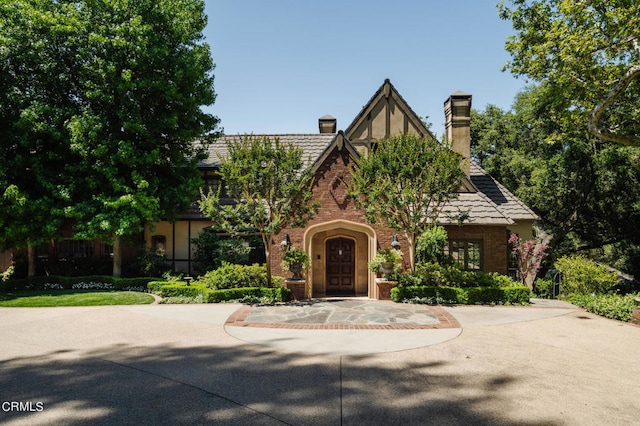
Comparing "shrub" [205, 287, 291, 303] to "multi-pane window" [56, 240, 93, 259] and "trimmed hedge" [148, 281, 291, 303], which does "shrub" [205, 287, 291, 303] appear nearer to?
"trimmed hedge" [148, 281, 291, 303]

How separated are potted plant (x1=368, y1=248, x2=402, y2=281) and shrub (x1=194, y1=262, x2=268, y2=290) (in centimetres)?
419

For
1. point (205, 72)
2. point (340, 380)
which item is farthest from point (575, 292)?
point (205, 72)

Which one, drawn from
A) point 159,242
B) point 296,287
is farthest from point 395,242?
point 159,242

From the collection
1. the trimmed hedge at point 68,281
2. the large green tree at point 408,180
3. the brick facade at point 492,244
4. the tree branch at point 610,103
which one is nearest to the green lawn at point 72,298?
the trimmed hedge at point 68,281

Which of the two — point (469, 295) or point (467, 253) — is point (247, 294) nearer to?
point (469, 295)

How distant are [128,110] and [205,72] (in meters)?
4.18

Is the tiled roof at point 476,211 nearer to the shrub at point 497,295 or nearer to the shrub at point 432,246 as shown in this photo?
the shrub at point 432,246

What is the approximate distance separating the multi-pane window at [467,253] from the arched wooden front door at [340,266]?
181 inches

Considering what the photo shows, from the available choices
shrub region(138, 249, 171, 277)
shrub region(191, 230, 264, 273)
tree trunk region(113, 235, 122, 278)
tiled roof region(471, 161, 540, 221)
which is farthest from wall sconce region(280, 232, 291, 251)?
tiled roof region(471, 161, 540, 221)

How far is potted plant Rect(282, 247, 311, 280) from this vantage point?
551 inches

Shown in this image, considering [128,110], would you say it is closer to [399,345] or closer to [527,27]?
[399,345]

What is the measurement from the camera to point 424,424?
15.8 feet

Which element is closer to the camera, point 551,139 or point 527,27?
point 527,27

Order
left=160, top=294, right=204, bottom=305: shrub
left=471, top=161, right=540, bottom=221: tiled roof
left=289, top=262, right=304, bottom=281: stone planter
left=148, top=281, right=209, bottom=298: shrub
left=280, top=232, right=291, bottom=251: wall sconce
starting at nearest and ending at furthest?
left=160, top=294, right=204, bottom=305: shrub
left=148, top=281, right=209, bottom=298: shrub
left=289, top=262, right=304, bottom=281: stone planter
left=280, top=232, right=291, bottom=251: wall sconce
left=471, top=161, right=540, bottom=221: tiled roof
